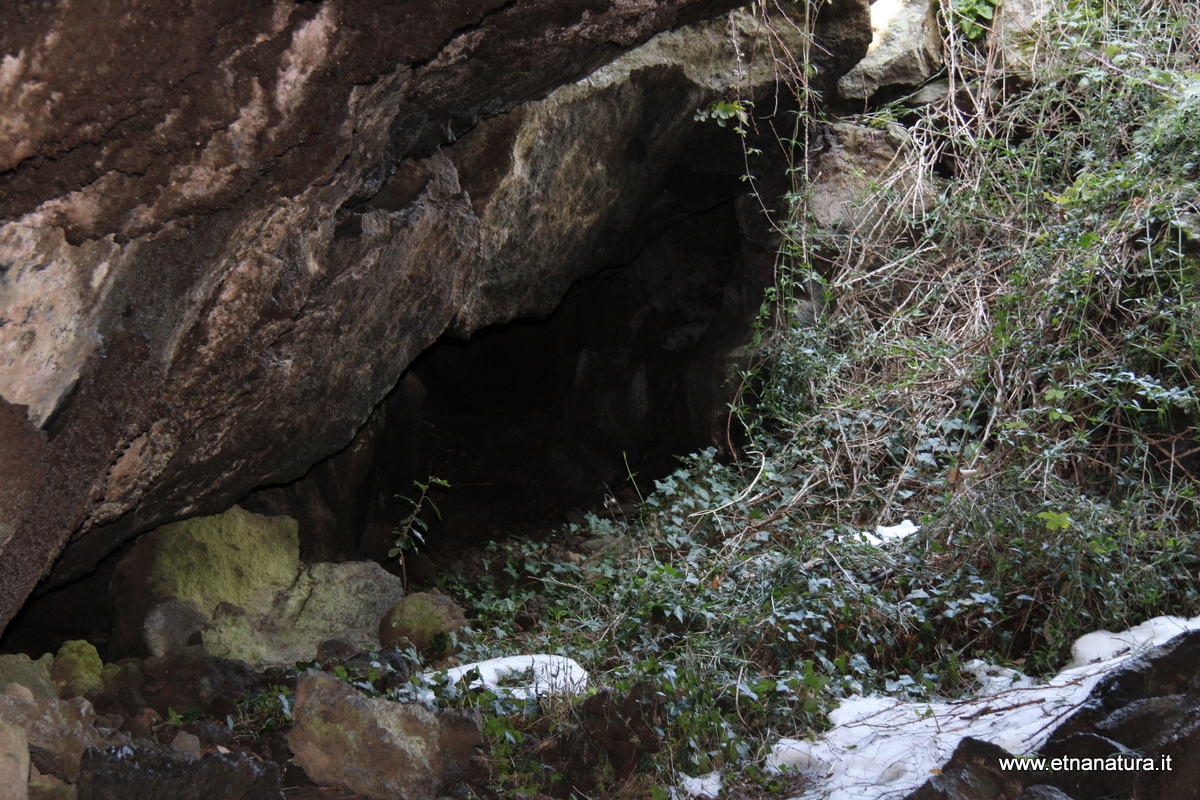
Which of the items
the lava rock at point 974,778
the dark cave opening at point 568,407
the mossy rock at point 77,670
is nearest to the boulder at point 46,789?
the mossy rock at point 77,670

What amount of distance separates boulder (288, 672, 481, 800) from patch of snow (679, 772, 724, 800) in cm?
65

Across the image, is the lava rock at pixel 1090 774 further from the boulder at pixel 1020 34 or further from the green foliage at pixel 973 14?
the green foliage at pixel 973 14

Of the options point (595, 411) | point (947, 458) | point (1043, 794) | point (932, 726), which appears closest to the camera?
point (1043, 794)

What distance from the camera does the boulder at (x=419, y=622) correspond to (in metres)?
4.04

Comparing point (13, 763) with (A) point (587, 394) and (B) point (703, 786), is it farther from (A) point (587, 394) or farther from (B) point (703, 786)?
(A) point (587, 394)

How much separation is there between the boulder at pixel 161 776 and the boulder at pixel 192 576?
2030 millimetres

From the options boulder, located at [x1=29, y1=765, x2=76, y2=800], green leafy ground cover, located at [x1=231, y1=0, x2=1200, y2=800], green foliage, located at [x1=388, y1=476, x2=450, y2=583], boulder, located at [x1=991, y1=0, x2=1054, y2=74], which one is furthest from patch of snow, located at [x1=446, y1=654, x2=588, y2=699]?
boulder, located at [x1=991, y1=0, x2=1054, y2=74]

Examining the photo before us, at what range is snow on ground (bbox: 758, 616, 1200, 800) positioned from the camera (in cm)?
240

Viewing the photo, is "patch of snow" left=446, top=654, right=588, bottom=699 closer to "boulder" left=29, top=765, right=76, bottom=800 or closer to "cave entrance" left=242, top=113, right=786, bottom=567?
"boulder" left=29, top=765, right=76, bottom=800

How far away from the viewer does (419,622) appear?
4117mm

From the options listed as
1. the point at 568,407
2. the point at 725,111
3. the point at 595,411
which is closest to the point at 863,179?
the point at 725,111

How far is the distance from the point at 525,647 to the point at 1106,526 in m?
2.56

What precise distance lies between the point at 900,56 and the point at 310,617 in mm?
5293

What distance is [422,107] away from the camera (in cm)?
298
